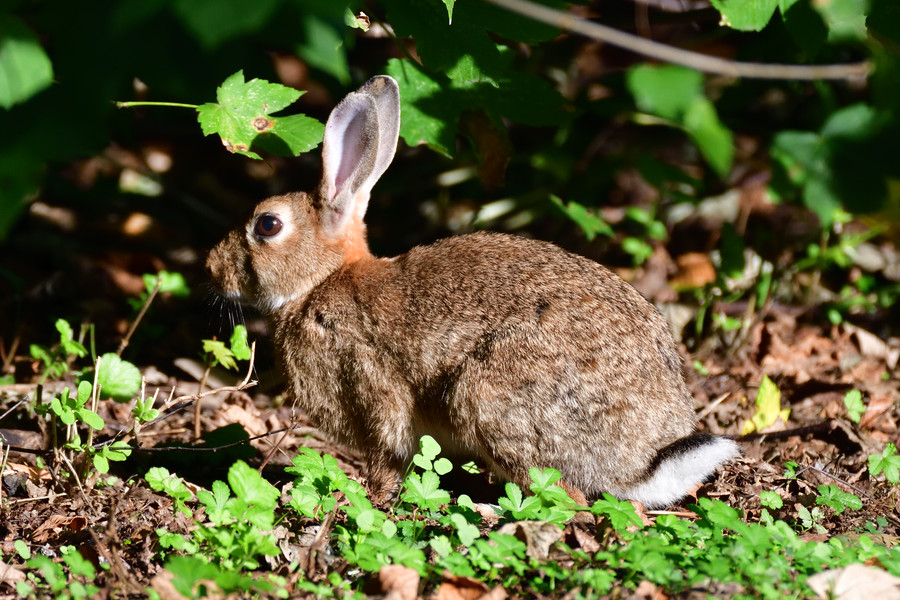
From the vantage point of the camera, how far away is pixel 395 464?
4.39 metres

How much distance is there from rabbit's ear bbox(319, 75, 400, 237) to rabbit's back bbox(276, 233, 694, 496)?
0.35 m

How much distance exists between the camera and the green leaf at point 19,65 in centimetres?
266

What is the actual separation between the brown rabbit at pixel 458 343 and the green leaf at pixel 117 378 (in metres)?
0.85

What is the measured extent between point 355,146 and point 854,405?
9.46ft

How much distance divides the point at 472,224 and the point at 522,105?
1768mm

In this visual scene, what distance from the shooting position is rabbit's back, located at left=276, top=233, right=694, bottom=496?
3.89 metres

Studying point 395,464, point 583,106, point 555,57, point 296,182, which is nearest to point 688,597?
point 395,464

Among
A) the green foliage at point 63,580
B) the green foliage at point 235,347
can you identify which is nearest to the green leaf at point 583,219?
the green foliage at point 235,347

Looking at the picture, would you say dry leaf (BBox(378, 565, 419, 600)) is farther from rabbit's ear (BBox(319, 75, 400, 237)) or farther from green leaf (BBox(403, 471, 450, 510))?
rabbit's ear (BBox(319, 75, 400, 237))

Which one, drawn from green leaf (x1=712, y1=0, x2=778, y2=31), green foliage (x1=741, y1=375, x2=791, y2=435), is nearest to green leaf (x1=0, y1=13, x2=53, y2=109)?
green leaf (x1=712, y1=0, x2=778, y2=31)

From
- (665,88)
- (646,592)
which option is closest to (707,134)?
(665,88)

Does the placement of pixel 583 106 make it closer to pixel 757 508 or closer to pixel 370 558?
pixel 757 508

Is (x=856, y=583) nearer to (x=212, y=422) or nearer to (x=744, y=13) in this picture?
(x=744, y=13)

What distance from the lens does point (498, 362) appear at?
392 centimetres
